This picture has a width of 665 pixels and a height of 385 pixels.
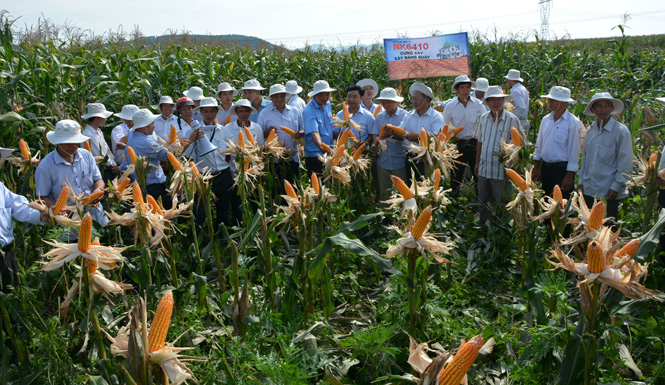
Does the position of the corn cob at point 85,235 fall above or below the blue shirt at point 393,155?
above

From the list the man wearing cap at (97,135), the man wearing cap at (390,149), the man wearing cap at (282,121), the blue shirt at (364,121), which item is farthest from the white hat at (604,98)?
the man wearing cap at (97,135)

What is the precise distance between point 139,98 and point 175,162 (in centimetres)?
472

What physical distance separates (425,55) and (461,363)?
846 cm

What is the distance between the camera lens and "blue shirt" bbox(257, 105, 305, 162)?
22.2 feet

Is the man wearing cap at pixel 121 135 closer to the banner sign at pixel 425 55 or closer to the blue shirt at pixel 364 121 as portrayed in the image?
the blue shirt at pixel 364 121

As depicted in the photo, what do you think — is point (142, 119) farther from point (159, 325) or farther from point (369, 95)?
point (159, 325)

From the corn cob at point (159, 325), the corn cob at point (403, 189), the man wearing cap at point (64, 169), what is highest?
the man wearing cap at point (64, 169)

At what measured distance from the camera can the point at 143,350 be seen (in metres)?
1.86

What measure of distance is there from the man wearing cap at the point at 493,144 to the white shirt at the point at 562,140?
1.01ft

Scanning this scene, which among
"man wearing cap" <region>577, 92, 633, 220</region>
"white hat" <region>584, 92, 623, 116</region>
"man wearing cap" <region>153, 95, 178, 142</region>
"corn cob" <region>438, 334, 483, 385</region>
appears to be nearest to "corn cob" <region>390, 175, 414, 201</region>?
"corn cob" <region>438, 334, 483, 385</region>

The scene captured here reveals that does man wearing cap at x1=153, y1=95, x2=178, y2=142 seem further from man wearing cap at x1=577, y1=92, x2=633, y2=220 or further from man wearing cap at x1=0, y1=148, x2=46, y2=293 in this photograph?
man wearing cap at x1=577, y1=92, x2=633, y2=220

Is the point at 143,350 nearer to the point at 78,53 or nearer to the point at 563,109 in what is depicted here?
the point at 563,109

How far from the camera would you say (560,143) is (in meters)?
5.54

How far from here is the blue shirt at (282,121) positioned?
6.75m
